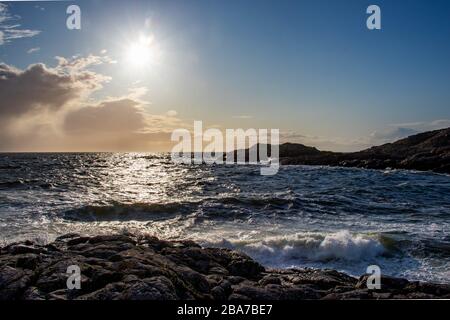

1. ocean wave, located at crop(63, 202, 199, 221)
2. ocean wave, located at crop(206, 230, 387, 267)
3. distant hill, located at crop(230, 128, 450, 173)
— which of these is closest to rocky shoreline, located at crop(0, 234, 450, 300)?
ocean wave, located at crop(206, 230, 387, 267)

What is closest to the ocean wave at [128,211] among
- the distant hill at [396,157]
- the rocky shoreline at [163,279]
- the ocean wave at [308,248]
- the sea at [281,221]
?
the sea at [281,221]

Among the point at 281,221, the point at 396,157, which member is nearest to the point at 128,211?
the point at 281,221

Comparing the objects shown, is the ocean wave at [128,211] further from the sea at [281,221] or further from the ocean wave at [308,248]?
the ocean wave at [308,248]

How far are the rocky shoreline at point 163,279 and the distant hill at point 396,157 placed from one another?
42.9m

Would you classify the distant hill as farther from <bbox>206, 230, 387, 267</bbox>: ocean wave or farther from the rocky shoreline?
the rocky shoreline

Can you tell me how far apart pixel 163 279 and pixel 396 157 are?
66537 millimetres

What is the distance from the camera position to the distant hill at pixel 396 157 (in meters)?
54.1

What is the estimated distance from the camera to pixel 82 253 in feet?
29.4

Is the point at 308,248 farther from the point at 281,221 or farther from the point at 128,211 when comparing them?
the point at 128,211

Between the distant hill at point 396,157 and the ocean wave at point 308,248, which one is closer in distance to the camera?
the ocean wave at point 308,248

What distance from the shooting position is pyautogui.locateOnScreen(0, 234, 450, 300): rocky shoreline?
6.24m
